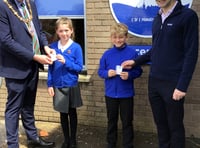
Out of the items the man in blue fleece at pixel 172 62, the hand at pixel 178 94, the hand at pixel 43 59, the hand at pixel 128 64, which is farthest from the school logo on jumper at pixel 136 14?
the hand at pixel 178 94

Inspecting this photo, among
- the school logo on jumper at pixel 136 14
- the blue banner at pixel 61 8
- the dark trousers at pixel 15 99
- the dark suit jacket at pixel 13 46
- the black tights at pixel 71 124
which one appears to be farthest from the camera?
the blue banner at pixel 61 8

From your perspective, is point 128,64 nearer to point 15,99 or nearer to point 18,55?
point 18,55

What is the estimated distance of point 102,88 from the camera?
506 cm

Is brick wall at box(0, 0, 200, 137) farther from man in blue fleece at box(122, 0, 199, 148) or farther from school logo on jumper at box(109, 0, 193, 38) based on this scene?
man in blue fleece at box(122, 0, 199, 148)

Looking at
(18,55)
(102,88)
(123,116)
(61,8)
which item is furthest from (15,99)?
(61,8)

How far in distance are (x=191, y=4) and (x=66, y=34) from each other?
1.53m

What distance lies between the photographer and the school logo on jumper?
4586 millimetres

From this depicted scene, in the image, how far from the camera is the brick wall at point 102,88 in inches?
184

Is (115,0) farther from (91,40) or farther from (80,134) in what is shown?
(80,134)

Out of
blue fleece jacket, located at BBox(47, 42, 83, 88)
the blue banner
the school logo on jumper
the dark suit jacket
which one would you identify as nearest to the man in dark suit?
the dark suit jacket

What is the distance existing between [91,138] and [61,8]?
6.06 feet

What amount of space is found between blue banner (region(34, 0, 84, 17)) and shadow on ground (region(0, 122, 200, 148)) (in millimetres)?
1604

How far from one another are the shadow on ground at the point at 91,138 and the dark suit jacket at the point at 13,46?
1.15m

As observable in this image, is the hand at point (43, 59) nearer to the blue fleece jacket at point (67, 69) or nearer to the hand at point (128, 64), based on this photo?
Result: the blue fleece jacket at point (67, 69)
